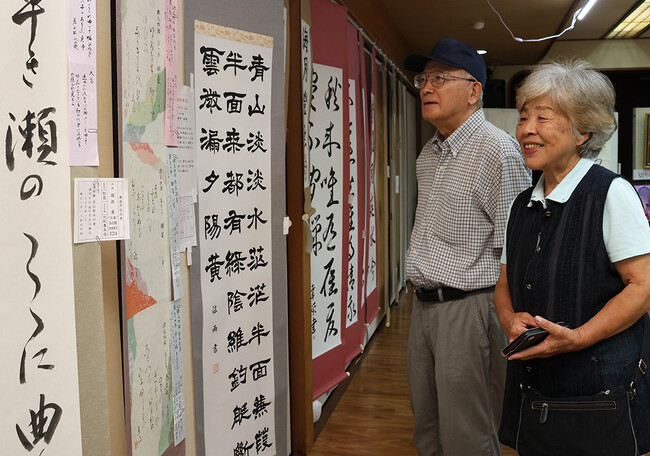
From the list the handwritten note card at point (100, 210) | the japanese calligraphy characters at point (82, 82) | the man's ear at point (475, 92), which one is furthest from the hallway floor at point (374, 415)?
the japanese calligraphy characters at point (82, 82)

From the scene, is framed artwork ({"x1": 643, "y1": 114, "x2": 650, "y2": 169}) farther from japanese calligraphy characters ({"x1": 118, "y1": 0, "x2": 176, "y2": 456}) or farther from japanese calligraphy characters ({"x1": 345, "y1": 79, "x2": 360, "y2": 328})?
japanese calligraphy characters ({"x1": 118, "y1": 0, "x2": 176, "y2": 456})

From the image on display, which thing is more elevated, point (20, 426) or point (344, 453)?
point (20, 426)

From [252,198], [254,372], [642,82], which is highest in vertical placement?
[642,82]

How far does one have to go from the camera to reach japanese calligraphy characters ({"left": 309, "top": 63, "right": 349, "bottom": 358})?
3.03 metres

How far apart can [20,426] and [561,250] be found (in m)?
1.17

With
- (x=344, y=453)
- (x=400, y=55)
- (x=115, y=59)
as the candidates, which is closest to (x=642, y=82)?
(x=400, y=55)

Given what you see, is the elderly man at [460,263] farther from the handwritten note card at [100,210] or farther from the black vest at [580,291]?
the handwritten note card at [100,210]

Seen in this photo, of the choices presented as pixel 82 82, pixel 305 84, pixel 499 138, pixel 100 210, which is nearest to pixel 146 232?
pixel 100 210

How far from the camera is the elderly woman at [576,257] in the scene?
1334mm

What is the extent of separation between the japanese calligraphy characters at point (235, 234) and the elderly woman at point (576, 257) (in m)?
0.95

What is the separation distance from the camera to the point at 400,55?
21.9 ft

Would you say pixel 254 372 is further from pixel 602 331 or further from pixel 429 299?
pixel 602 331

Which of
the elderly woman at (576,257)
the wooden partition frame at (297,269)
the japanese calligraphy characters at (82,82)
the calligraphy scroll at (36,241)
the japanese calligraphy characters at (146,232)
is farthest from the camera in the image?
the wooden partition frame at (297,269)

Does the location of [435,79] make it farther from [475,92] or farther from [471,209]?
[471,209]
